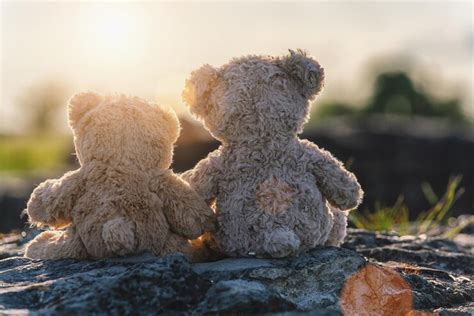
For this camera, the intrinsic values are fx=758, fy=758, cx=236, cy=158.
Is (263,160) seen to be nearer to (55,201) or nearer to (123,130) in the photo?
(123,130)

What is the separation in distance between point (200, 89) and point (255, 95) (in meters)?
0.26

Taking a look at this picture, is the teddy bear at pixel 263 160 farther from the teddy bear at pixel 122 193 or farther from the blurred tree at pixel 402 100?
the blurred tree at pixel 402 100

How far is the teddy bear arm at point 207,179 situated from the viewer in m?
3.62

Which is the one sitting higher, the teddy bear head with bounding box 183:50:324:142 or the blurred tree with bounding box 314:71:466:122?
the teddy bear head with bounding box 183:50:324:142

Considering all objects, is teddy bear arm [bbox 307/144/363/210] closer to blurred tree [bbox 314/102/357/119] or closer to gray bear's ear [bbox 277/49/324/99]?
gray bear's ear [bbox 277/49/324/99]

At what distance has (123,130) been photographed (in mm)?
3555

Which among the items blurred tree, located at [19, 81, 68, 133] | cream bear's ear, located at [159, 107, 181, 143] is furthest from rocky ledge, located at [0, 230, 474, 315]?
blurred tree, located at [19, 81, 68, 133]

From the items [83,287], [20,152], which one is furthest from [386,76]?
[83,287]

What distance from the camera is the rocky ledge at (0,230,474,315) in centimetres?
278

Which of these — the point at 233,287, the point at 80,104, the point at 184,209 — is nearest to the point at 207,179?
the point at 184,209

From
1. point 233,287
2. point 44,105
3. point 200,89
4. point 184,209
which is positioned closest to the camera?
point 233,287

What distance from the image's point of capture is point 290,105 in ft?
11.9

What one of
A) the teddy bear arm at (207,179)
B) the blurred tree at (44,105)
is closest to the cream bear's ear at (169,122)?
the teddy bear arm at (207,179)

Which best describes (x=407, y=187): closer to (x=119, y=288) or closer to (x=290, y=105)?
(x=290, y=105)
